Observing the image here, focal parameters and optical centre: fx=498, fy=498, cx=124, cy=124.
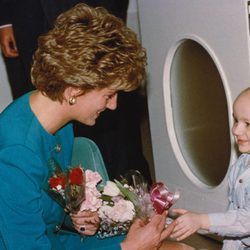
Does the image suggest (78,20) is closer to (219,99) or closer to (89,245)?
(89,245)

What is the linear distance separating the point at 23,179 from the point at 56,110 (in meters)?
0.23

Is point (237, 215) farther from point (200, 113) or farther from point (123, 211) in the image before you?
point (200, 113)

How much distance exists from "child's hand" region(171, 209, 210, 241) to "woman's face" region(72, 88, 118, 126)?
37cm

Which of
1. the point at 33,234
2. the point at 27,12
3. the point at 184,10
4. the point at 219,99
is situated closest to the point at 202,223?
the point at 33,234

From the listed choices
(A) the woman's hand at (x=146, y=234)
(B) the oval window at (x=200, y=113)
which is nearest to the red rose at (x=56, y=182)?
(A) the woman's hand at (x=146, y=234)

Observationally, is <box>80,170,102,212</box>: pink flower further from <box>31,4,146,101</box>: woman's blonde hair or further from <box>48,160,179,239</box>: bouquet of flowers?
<box>31,4,146,101</box>: woman's blonde hair

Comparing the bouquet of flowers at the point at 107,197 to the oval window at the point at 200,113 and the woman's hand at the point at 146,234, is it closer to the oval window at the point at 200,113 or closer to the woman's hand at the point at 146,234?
the woman's hand at the point at 146,234

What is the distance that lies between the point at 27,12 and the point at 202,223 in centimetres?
110

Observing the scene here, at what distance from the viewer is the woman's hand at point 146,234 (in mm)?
1317

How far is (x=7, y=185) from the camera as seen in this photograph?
1.19m

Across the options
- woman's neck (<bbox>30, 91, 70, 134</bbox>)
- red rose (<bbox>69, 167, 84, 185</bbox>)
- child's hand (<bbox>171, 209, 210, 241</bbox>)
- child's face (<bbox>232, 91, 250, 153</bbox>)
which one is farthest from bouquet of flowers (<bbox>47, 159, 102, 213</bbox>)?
child's face (<bbox>232, 91, 250, 153</bbox>)

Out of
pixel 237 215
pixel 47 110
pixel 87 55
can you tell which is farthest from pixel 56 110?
pixel 237 215

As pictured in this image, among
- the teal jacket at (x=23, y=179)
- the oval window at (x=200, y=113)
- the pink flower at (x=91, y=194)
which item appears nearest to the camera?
the teal jacket at (x=23, y=179)

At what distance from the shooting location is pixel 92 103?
4.35ft
